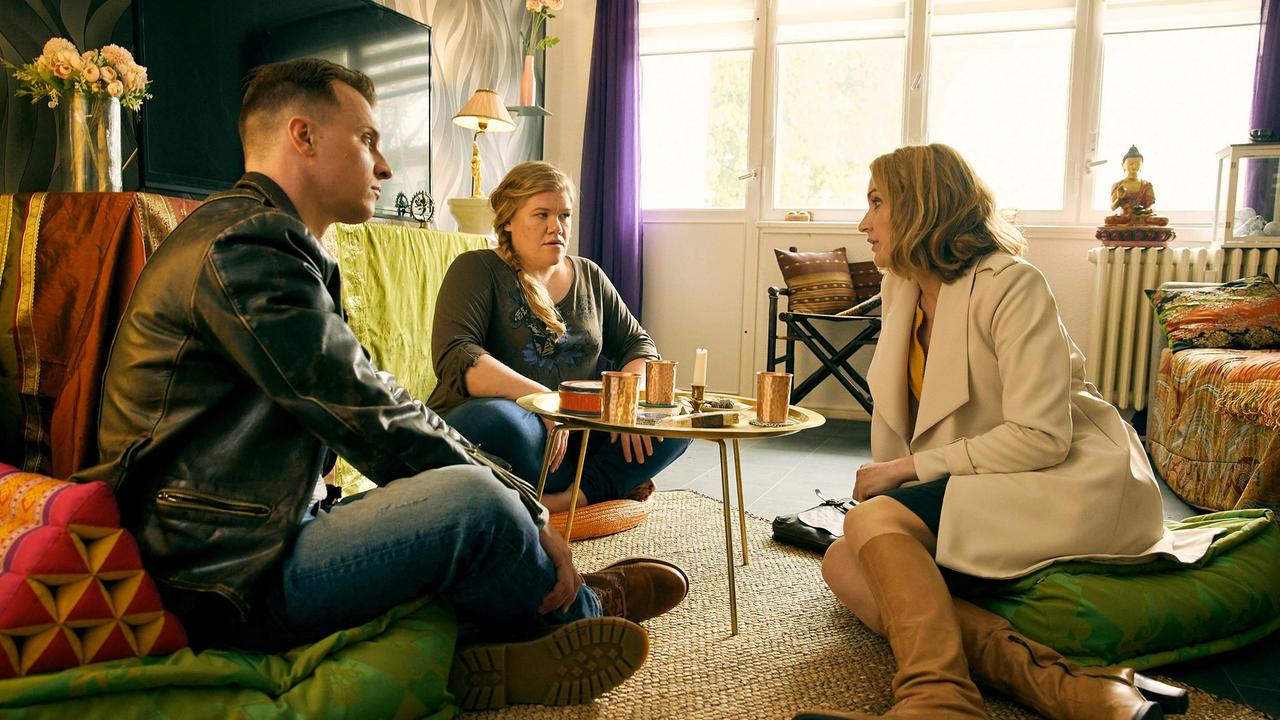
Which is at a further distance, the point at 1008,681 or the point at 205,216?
the point at 1008,681

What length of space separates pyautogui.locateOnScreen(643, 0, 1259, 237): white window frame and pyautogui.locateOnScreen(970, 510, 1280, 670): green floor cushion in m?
3.13

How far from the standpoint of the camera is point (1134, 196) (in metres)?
Result: 3.96

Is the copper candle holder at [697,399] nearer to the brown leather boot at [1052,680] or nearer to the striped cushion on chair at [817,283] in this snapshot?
the brown leather boot at [1052,680]

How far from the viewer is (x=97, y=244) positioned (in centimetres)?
168

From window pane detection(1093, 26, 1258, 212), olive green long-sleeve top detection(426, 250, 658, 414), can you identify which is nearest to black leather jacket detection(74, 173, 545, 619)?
olive green long-sleeve top detection(426, 250, 658, 414)

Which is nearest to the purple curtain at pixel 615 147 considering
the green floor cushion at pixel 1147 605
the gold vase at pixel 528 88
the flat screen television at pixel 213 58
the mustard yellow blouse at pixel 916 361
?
the gold vase at pixel 528 88

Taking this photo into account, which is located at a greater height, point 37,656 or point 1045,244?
point 1045,244

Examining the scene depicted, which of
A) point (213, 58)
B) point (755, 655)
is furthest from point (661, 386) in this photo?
point (213, 58)

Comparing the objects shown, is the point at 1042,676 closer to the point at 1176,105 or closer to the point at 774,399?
the point at 774,399

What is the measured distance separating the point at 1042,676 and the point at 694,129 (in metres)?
4.17

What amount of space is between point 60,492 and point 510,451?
1.15m

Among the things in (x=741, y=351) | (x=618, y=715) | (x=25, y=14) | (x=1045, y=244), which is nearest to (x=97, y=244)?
(x=25, y=14)

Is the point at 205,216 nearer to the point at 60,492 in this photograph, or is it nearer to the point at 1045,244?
the point at 60,492

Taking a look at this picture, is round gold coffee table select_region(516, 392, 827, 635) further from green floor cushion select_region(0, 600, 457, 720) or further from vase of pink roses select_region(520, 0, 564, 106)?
vase of pink roses select_region(520, 0, 564, 106)
